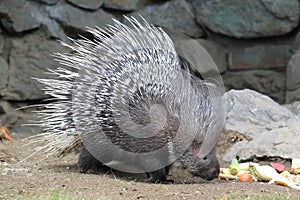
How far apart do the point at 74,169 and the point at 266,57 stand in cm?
302

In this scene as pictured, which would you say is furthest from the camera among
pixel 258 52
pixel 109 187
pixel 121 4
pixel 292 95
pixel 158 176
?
pixel 258 52

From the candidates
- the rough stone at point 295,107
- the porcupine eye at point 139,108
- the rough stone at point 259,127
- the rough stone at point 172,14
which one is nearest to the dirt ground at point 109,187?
the porcupine eye at point 139,108

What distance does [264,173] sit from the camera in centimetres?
455

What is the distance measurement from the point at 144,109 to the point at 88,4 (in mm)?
2920

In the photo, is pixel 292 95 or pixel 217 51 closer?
pixel 292 95

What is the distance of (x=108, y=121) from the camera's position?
4215 millimetres

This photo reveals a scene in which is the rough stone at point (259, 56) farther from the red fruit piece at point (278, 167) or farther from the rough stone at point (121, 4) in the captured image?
the red fruit piece at point (278, 167)

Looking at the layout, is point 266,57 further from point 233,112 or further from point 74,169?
point 74,169

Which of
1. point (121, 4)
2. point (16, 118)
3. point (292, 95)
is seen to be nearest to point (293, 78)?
point (292, 95)

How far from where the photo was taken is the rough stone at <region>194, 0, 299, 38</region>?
267 inches

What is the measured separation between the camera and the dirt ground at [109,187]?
364 cm

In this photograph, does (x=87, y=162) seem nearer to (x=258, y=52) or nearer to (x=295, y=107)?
(x=295, y=107)

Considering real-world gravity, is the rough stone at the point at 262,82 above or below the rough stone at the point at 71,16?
below

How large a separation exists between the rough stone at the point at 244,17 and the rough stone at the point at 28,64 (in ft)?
5.23
